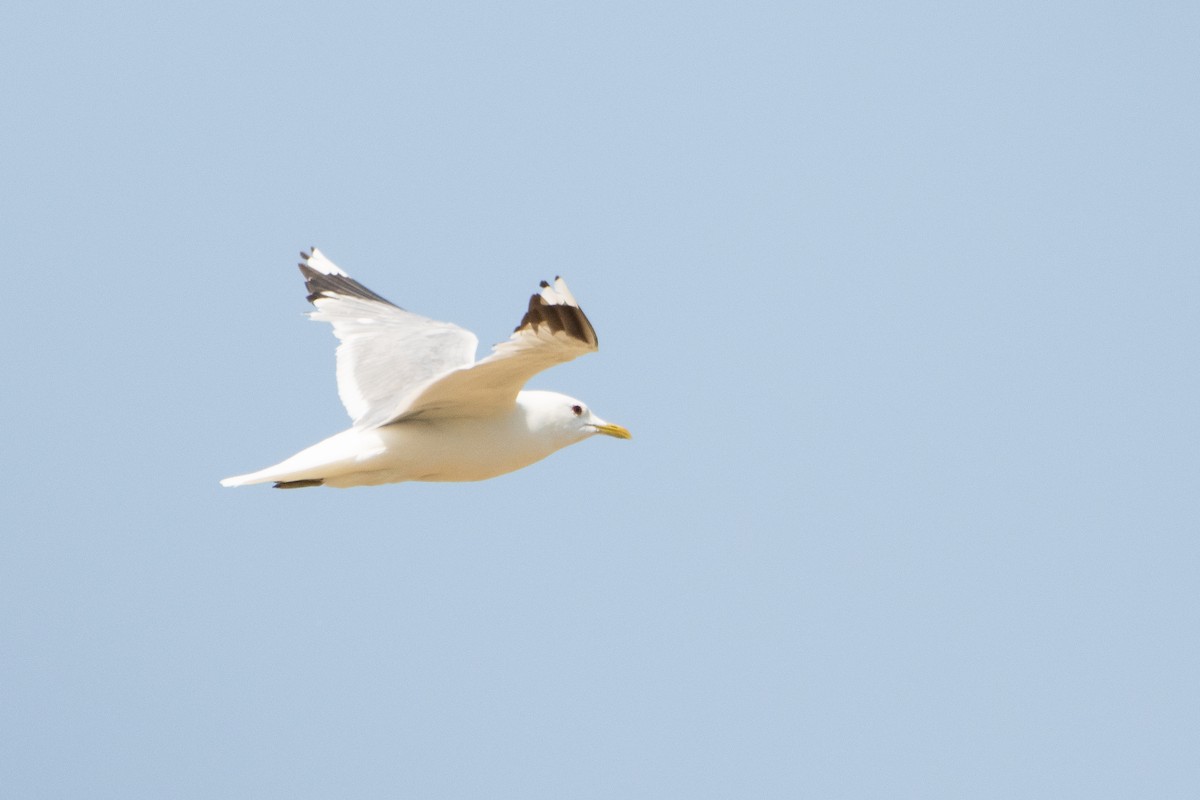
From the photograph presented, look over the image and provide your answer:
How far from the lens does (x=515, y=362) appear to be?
20.1ft

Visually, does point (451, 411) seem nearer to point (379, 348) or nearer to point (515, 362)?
point (515, 362)

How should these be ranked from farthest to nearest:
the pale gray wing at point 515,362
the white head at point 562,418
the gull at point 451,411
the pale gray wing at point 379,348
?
1. the pale gray wing at point 379,348
2. the white head at point 562,418
3. the gull at point 451,411
4. the pale gray wing at point 515,362

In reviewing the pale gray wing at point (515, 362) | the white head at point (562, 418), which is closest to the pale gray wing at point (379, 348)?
the pale gray wing at point (515, 362)

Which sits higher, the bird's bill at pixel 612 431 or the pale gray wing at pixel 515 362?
the pale gray wing at pixel 515 362

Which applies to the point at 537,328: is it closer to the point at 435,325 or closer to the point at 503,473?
the point at 503,473

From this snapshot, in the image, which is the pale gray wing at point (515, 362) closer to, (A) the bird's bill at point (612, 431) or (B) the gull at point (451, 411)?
(B) the gull at point (451, 411)

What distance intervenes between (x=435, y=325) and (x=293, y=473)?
1861 mm

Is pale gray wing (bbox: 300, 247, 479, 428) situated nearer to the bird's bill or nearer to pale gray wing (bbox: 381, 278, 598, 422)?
pale gray wing (bbox: 381, 278, 598, 422)

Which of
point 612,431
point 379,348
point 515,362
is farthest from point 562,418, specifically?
point 379,348

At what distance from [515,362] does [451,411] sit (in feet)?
2.05

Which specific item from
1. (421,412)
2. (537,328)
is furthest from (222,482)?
(537,328)

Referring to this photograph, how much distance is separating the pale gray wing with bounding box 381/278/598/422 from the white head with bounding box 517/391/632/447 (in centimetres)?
17

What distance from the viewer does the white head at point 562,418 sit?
22.6 ft

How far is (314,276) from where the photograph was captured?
902cm
